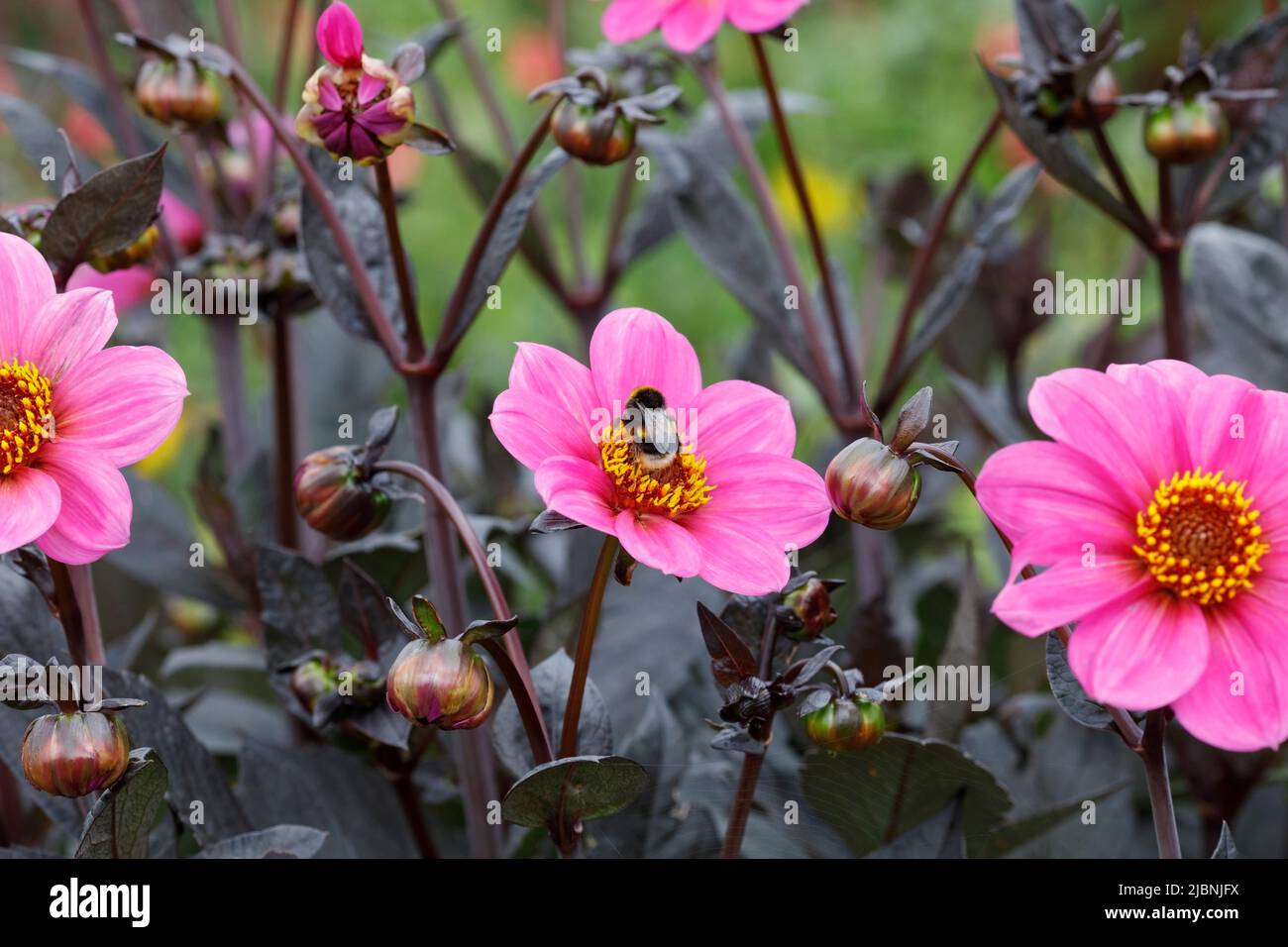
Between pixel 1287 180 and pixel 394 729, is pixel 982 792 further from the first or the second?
pixel 1287 180

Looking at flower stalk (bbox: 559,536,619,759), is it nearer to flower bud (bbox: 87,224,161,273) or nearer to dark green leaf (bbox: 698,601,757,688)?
dark green leaf (bbox: 698,601,757,688)

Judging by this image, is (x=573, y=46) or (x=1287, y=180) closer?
(x=1287, y=180)

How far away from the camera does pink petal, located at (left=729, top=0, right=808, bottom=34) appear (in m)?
0.61

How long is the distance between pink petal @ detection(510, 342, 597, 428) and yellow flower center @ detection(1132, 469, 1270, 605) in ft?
0.64

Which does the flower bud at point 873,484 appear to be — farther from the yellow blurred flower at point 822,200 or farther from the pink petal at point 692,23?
the yellow blurred flower at point 822,200

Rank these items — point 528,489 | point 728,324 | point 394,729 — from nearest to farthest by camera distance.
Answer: point 394,729
point 528,489
point 728,324

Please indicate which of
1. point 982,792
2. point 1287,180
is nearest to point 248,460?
point 982,792

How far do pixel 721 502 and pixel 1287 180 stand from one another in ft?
1.87

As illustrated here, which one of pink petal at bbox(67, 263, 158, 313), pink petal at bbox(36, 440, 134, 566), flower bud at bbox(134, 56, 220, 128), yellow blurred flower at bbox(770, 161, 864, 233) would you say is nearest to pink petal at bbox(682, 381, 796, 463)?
pink petal at bbox(36, 440, 134, 566)

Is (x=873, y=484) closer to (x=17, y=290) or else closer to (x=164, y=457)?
(x=17, y=290)

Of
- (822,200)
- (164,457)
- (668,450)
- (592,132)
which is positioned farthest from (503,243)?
(822,200)

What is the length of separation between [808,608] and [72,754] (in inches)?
10.2

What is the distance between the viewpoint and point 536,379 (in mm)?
485

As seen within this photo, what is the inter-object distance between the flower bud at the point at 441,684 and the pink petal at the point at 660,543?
64mm
